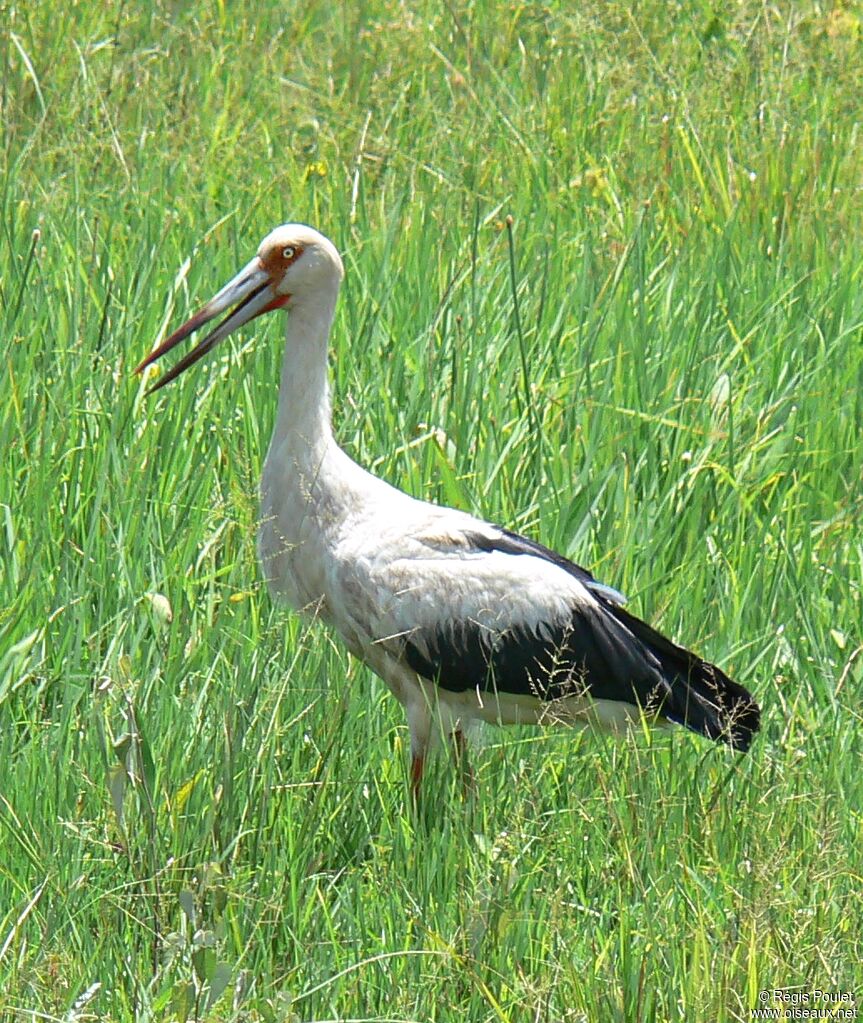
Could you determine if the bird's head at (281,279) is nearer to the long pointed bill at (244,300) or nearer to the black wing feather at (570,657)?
the long pointed bill at (244,300)

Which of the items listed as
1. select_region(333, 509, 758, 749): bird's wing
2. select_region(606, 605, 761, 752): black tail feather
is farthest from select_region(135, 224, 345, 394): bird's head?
select_region(606, 605, 761, 752): black tail feather

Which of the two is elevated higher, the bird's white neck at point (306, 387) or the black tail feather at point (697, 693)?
the bird's white neck at point (306, 387)

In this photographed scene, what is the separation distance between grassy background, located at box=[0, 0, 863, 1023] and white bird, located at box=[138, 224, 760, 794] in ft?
0.31

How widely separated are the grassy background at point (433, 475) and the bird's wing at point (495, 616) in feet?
0.47

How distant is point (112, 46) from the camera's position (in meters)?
6.59

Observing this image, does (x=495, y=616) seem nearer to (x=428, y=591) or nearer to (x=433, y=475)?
(x=428, y=591)

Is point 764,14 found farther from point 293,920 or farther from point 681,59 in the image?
point 293,920

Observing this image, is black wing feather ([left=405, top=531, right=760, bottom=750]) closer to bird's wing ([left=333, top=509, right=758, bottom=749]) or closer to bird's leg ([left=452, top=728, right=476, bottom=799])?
bird's wing ([left=333, top=509, right=758, bottom=749])

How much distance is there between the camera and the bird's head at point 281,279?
3.84 m

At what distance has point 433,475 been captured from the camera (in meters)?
4.32

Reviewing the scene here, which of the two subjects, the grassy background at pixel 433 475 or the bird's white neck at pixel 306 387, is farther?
the bird's white neck at pixel 306 387

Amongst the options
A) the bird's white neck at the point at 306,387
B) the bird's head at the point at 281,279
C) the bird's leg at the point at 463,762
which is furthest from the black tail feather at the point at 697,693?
the bird's head at the point at 281,279

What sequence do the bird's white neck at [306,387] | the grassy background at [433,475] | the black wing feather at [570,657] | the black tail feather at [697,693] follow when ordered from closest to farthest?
the grassy background at [433,475]
the black tail feather at [697,693]
the black wing feather at [570,657]
the bird's white neck at [306,387]

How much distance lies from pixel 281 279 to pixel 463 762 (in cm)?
117
